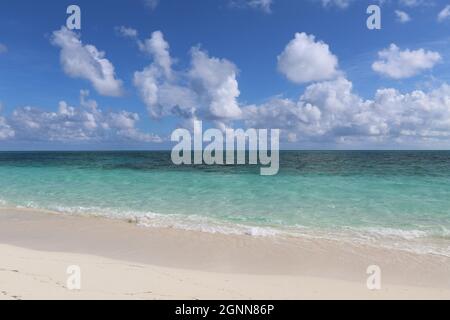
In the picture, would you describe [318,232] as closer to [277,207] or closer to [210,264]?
[277,207]

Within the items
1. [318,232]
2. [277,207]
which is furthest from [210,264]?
[277,207]

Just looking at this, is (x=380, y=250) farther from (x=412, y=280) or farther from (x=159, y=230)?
(x=159, y=230)

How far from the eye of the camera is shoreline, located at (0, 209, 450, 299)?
5.48 meters

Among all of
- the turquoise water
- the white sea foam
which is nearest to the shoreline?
the white sea foam

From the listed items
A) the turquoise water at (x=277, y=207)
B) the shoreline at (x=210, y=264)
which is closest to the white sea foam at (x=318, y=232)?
the turquoise water at (x=277, y=207)

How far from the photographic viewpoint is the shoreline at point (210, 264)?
5484mm

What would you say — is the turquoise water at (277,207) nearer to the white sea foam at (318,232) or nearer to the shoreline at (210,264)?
the white sea foam at (318,232)

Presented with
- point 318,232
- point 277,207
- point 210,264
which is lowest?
point 210,264

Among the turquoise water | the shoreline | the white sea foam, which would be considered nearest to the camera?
the shoreline

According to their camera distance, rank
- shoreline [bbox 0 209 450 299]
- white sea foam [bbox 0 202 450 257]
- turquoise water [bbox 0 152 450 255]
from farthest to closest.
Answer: turquoise water [bbox 0 152 450 255] → white sea foam [bbox 0 202 450 257] → shoreline [bbox 0 209 450 299]

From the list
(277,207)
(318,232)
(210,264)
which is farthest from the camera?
(277,207)

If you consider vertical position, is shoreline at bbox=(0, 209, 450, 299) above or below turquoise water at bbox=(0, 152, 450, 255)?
below

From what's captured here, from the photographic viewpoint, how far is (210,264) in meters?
7.45

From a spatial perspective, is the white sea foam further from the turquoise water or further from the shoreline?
the shoreline
